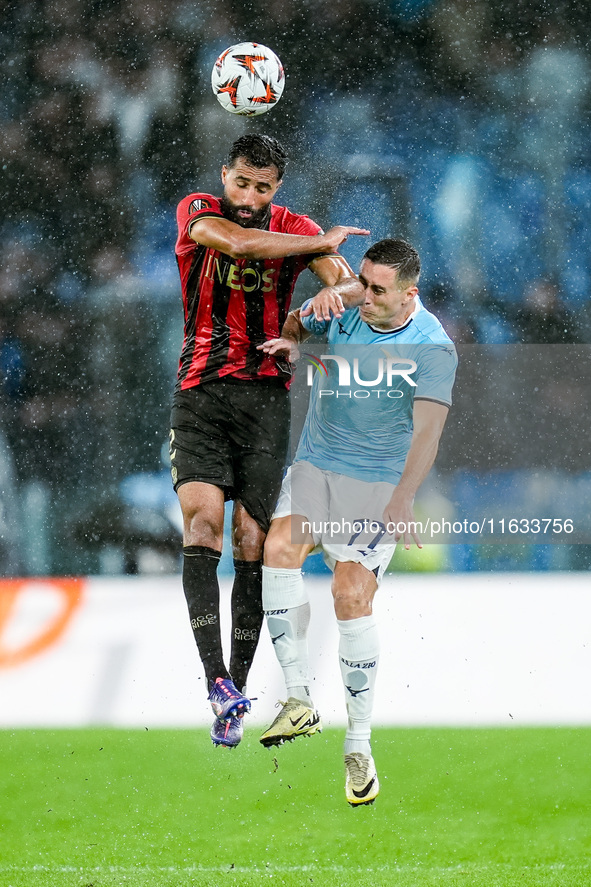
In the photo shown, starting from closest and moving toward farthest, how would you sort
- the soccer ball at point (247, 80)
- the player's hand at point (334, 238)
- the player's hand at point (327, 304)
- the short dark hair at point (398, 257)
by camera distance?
the player's hand at point (327, 304) < the player's hand at point (334, 238) < the short dark hair at point (398, 257) < the soccer ball at point (247, 80)

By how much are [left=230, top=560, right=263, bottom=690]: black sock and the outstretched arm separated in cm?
45

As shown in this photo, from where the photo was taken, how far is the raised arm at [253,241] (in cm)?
271

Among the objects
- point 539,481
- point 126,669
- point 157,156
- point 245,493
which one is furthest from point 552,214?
point 126,669

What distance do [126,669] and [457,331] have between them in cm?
235

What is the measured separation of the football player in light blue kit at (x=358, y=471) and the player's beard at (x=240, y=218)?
12.2 inches

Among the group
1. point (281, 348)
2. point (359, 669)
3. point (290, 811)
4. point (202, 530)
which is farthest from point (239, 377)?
point (290, 811)

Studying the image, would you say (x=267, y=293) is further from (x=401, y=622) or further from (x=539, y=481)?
(x=539, y=481)

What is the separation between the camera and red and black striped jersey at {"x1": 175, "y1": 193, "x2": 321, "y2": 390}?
112 inches

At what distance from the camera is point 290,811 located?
3131mm

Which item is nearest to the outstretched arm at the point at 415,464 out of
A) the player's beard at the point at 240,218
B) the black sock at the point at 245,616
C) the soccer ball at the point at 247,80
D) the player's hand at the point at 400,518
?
the player's hand at the point at 400,518

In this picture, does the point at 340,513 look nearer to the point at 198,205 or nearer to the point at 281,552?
the point at 281,552

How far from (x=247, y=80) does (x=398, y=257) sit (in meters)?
0.77

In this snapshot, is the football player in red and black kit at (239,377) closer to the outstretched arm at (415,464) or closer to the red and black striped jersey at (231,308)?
the red and black striped jersey at (231,308)

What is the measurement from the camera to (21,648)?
12.4ft
